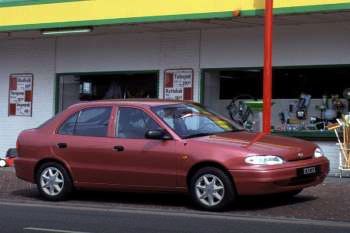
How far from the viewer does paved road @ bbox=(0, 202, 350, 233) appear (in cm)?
913

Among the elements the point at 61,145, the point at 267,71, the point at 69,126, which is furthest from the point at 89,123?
the point at 267,71

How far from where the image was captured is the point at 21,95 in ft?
65.8

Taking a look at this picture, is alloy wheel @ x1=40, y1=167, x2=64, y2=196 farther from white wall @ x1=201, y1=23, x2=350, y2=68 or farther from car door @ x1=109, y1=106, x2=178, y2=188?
white wall @ x1=201, y1=23, x2=350, y2=68

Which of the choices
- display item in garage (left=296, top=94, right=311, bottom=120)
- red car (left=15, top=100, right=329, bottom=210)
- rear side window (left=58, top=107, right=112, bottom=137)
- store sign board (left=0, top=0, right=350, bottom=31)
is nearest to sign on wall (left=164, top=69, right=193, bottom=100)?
store sign board (left=0, top=0, right=350, bottom=31)

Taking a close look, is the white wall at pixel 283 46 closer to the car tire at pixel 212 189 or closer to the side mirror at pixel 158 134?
the side mirror at pixel 158 134

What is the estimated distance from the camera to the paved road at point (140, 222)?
9.13 m

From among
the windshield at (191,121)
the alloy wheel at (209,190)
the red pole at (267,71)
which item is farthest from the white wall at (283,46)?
the alloy wheel at (209,190)

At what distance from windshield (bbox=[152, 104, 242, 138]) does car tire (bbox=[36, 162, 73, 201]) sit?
1.90m

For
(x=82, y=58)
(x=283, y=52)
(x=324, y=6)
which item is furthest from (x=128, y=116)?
(x=82, y=58)

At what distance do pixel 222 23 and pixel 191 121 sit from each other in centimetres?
537

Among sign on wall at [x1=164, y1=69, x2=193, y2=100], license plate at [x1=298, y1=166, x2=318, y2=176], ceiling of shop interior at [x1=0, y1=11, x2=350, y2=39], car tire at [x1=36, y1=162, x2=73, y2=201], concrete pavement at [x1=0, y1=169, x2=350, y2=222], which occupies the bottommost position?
concrete pavement at [x1=0, y1=169, x2=350, y2=222]

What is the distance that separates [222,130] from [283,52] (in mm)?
5199

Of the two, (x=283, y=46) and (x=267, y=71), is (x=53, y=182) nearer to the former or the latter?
(x=267, y=71)

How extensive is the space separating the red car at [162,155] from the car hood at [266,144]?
1 centimetres
